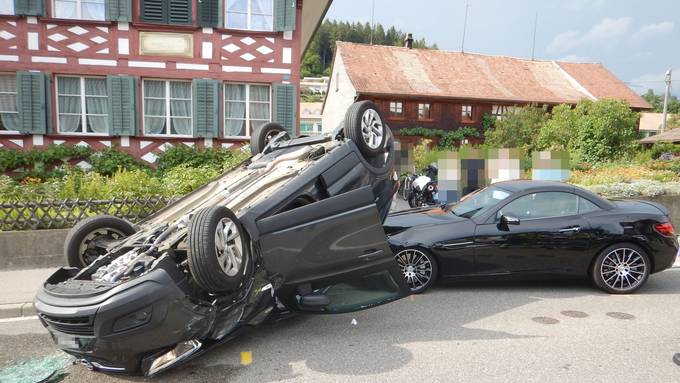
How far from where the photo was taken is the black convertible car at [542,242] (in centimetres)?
602

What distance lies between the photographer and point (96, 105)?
13.8 metres

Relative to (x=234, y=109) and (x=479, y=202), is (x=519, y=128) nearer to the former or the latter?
(x=234, y=109)

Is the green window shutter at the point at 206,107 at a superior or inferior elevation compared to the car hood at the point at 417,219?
superior

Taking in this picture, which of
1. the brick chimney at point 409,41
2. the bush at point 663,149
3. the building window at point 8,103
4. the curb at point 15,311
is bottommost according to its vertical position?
the curb at point 15,311

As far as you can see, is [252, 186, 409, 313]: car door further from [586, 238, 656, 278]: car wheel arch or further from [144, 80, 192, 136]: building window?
[144, 80, 192, 136]: building window

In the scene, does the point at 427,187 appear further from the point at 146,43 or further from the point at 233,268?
the point at 146,43

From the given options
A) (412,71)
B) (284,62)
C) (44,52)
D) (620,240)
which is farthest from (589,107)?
(44,52)

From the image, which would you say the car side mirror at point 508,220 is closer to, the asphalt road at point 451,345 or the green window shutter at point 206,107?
the asphalt road at point 451,345

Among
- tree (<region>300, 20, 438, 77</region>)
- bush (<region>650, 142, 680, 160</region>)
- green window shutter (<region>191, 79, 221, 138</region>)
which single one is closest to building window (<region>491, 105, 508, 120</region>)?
bush (<region>650, 142, 680, 160</region>)

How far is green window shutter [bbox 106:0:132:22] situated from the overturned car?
10.2 m

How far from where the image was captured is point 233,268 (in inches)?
149

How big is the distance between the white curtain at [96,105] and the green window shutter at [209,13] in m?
3.37

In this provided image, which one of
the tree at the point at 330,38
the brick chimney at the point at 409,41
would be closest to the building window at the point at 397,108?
the brick chimney at the point at 409,41

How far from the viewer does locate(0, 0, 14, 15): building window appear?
1292 centimetres
